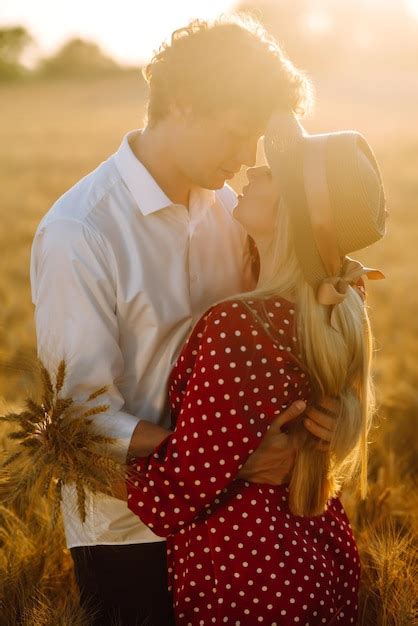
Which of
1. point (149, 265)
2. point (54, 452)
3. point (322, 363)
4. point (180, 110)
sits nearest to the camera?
point (54, 452)

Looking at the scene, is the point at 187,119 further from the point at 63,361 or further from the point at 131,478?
the point at 131,478

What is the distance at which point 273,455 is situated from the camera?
2.62 meters

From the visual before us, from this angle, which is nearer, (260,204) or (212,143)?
(260,204)

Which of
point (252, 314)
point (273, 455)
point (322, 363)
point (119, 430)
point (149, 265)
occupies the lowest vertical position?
point (273, 455)

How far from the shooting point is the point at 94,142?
20.4 meters

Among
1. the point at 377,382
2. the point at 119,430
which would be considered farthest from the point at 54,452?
the point at 377,382

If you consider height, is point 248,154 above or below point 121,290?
above

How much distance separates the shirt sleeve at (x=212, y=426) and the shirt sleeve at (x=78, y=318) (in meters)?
0.17

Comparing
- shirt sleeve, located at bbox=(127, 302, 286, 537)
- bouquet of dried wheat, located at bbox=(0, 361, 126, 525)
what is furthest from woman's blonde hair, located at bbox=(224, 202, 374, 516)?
bouquet of dried wheat, located at bbox=(0, 361, 126, 525)

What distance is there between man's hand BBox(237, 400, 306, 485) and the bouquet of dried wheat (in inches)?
15.8

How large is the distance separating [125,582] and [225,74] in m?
1.72

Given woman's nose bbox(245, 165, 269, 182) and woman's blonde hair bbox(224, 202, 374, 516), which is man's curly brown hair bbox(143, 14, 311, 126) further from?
woman's blonde hair bbox(224, 202, 374, 516)

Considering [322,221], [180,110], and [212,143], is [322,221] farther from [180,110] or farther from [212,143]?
A: [180,110]

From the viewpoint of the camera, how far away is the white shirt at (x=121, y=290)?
2.61m
